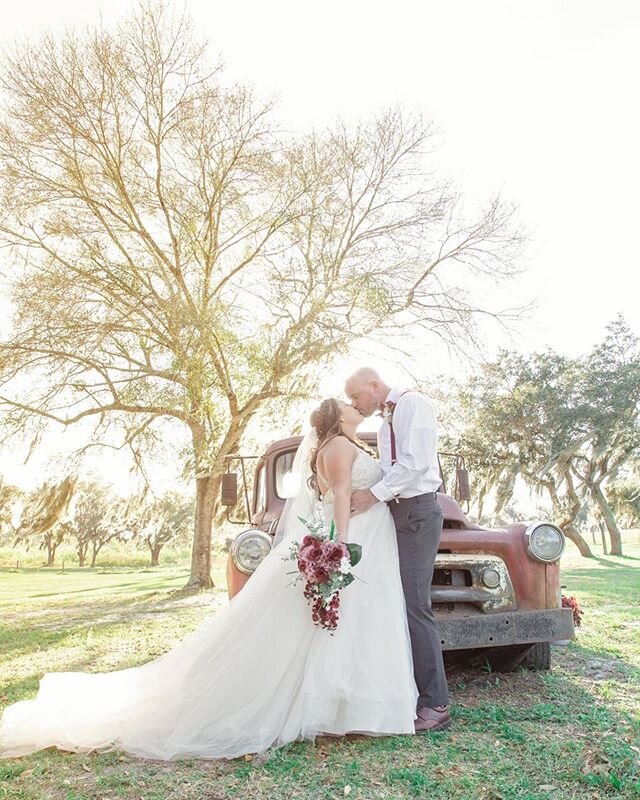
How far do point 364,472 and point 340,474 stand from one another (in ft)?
0.56

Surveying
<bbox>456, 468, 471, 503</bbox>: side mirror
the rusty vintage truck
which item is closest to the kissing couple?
the rusty vintage truck

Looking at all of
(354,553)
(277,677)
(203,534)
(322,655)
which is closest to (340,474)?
(354,553)

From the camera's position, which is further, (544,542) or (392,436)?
(544,542)

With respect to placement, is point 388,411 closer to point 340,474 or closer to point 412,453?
point 412,453

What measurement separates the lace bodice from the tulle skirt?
164 mm

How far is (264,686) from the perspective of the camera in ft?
12.1

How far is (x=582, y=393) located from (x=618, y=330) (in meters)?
2.91

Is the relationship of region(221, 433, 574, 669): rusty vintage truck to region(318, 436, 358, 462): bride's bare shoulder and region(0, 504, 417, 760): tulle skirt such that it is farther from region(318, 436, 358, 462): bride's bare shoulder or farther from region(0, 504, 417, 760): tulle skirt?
region(318, 436, 358, 462): bride's bare shoulder

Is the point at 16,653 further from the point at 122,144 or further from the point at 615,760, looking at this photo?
the point at 122,144

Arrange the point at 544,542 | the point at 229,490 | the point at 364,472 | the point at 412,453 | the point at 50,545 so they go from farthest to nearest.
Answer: the point at 50,545 → the point at 229,490 → the point at 544,542 → the point at 364,472 → the point at 412,453

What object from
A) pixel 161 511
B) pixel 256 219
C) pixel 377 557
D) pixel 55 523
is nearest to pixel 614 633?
pixel 377 557

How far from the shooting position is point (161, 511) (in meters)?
18.5

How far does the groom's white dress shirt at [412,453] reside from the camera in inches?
156

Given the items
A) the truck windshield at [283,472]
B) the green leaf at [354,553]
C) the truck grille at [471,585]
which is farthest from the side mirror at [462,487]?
the green leaf at [354,553]
